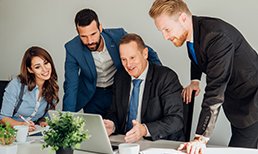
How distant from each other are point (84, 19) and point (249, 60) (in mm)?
1278

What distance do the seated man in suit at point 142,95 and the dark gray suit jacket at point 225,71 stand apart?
0.38m

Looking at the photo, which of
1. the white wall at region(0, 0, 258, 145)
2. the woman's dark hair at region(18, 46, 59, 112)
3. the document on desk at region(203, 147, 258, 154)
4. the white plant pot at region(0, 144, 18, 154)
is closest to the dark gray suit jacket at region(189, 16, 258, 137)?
the document on desk at region(203, 147, 258, 154)

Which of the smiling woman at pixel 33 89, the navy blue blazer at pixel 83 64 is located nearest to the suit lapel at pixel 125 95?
the navy blue blazer at pixel 83 64

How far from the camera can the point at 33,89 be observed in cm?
258

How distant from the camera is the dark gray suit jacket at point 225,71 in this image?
1.50m

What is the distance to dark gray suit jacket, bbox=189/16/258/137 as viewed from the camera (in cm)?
150

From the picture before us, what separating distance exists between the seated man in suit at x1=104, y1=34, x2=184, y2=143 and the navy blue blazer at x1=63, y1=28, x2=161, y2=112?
0.28 metres

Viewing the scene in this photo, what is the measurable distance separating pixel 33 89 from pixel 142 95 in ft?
3.61

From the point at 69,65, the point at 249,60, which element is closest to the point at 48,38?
the point at 69,65

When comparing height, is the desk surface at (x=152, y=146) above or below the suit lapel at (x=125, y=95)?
below

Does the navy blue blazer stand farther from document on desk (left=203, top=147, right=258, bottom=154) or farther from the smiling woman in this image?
document on desk (left=203, top=147, right=258, bottom=154)

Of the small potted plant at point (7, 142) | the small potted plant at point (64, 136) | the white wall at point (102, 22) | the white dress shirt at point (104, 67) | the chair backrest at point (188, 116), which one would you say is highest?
the white wall at point (102, 22)

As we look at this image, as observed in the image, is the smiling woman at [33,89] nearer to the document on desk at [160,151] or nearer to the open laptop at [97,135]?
the open laptop at [97,135]

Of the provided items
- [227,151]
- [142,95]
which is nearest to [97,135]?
[227,151]
